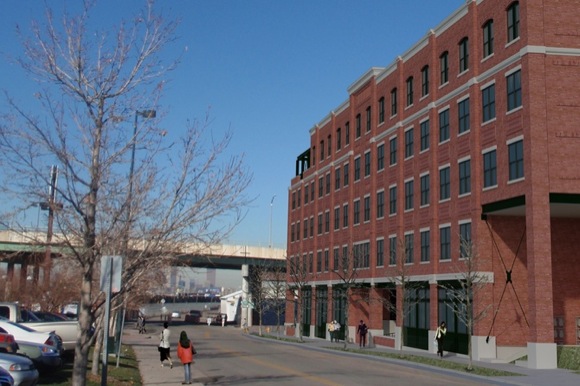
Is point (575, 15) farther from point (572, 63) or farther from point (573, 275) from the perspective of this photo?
point (573, 275)

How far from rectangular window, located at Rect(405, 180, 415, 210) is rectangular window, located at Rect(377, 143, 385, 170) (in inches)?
186

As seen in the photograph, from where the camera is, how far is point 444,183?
4159 centimetres

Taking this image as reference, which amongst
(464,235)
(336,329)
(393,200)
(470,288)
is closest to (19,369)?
(470,288)

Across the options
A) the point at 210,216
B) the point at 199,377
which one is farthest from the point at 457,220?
the point at 210,216

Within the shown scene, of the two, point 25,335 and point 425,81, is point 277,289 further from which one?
point 25,335

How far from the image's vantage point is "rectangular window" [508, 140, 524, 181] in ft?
110

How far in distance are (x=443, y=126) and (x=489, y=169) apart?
6336 millimetres


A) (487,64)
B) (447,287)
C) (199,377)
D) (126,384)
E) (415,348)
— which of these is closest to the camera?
(126,384)

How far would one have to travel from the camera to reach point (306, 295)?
6812cm

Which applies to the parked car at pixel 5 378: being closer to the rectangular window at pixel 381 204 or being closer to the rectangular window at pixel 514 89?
the rectangular window at pixel 514 89

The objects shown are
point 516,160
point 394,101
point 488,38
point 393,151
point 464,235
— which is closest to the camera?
point 516,160

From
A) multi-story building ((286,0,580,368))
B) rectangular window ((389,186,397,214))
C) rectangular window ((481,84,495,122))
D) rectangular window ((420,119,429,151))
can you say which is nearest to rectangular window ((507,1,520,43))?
multi-story building ((286,0,580,368))

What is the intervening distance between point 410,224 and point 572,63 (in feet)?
51.8

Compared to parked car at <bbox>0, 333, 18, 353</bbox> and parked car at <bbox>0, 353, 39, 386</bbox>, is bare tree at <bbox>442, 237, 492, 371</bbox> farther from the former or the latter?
parked car at <bbox>0, 353, 39, 386</bbox>
